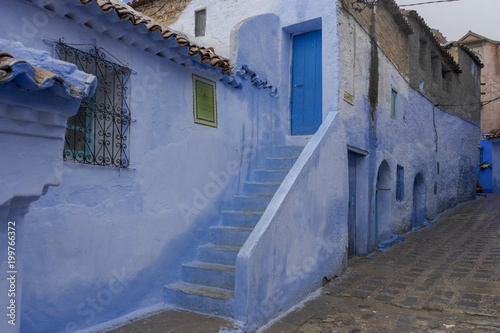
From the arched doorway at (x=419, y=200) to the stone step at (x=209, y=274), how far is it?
8949 mm

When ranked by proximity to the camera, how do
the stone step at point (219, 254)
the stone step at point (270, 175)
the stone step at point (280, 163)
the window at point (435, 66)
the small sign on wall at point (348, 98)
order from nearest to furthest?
the stone step at point (219, 254) → the stone step at point (270, 175) → the stone step at point (280, 163) → the small sign on wall at point (348, 98) → the window at point (435, 66)

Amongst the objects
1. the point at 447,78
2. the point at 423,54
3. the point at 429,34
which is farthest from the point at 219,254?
the point at 447,78

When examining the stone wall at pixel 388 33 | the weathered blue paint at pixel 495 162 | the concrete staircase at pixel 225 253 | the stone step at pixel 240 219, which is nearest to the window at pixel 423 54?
the stone wall at pixel 388 33

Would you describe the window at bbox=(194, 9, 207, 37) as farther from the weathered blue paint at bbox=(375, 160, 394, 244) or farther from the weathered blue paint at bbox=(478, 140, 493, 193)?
the weathered blue paint at bbox=(478, 140, 493, 193)

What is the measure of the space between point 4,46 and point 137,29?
237 cm

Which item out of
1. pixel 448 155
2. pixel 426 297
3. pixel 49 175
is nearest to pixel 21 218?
pixel 49 175

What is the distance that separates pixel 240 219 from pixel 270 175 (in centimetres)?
122

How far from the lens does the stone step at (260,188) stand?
649 centimetres

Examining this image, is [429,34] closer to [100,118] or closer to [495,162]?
[495,162]

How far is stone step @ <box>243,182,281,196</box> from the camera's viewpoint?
649 centimetres

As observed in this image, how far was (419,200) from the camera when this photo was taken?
Answer: 12.6 meters

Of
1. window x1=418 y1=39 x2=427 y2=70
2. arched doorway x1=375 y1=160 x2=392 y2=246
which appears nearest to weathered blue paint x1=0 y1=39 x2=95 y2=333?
arched doorway x1=375 y1=160 x2=392 y2=246

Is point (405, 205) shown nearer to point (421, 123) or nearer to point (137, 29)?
point (421, 123)

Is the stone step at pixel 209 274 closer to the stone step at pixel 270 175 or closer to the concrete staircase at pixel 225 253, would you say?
the concrete staircase at pixel 225 253
